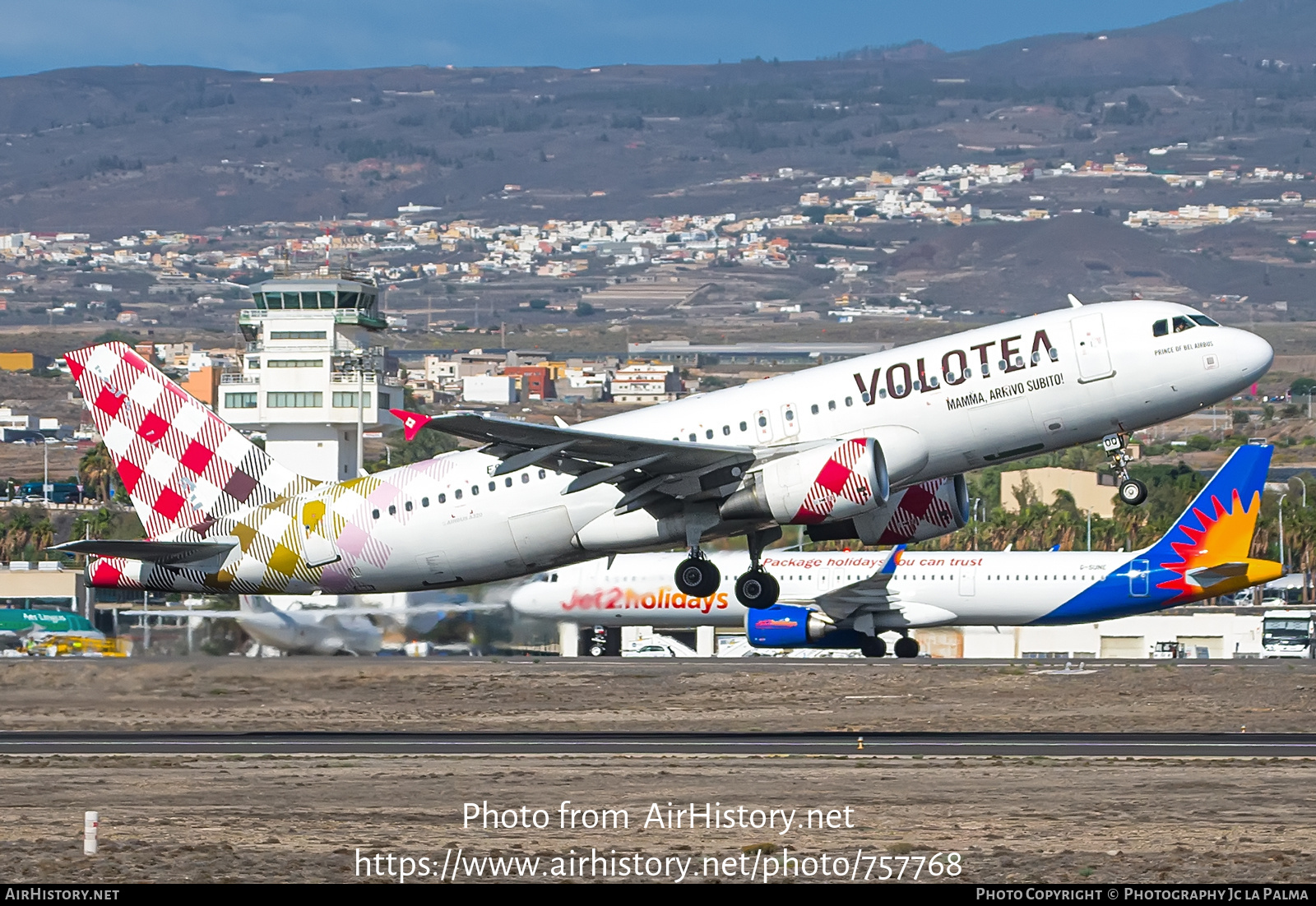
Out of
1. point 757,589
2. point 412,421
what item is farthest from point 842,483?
point 412,421

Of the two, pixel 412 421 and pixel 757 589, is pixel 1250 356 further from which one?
pixel 412 421

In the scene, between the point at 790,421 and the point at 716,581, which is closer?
the point at 790,421

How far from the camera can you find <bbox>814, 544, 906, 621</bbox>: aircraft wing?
2702 inches

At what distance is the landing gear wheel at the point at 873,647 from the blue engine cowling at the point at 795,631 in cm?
33

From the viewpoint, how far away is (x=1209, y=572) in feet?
217

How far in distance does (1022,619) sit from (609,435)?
35.2 m

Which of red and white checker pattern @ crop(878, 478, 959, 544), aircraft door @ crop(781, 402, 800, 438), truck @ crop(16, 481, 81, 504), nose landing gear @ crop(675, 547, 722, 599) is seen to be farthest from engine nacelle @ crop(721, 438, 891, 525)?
truck @ crop(16, 481, 81, 504)

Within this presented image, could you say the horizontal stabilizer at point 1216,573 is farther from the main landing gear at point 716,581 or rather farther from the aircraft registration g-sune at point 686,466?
the main landing gear at point 716,581

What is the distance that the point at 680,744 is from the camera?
39.3m

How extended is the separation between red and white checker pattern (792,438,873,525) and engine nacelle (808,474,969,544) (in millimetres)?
3908

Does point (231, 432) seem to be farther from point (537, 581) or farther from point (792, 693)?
point (537, 581)

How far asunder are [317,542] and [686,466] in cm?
928

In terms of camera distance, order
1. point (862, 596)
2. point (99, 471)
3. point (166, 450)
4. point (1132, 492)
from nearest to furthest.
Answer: point (1132, 492) < point (166, 450) < point (862, 596) < point (99, 471)

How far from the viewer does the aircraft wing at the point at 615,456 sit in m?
36.8
